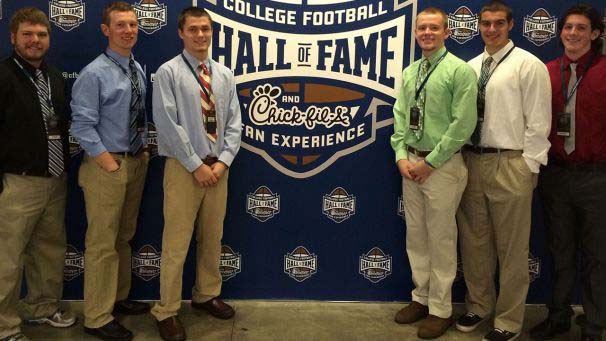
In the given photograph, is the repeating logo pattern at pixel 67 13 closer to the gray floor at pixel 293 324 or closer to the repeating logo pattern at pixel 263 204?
the repeating logo pattern at pixel 263 204

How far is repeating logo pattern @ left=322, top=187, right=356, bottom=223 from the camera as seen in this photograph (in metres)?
3.83

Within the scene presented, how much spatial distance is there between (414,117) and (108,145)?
1676 mm

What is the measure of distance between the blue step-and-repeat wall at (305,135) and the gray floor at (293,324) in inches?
3.7

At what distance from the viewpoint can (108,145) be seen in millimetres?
3275

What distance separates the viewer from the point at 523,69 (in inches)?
128

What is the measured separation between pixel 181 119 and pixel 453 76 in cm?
149

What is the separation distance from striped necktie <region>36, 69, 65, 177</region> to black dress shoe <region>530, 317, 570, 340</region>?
280 cm

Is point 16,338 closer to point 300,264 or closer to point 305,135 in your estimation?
point 300,264

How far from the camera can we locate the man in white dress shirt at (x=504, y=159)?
324cm

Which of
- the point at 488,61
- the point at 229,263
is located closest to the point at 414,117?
the point at 488,61

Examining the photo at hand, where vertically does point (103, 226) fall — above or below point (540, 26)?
below

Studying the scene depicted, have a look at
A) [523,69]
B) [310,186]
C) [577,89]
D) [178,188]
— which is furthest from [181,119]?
[577,89]

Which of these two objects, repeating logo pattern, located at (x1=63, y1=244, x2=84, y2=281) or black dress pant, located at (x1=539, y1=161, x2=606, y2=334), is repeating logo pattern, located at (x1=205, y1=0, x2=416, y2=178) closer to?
black dress pant, located at (x1=539, y1=161, x2=606, y2=334)

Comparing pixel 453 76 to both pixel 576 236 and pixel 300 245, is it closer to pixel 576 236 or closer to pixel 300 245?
pixel 576 236
